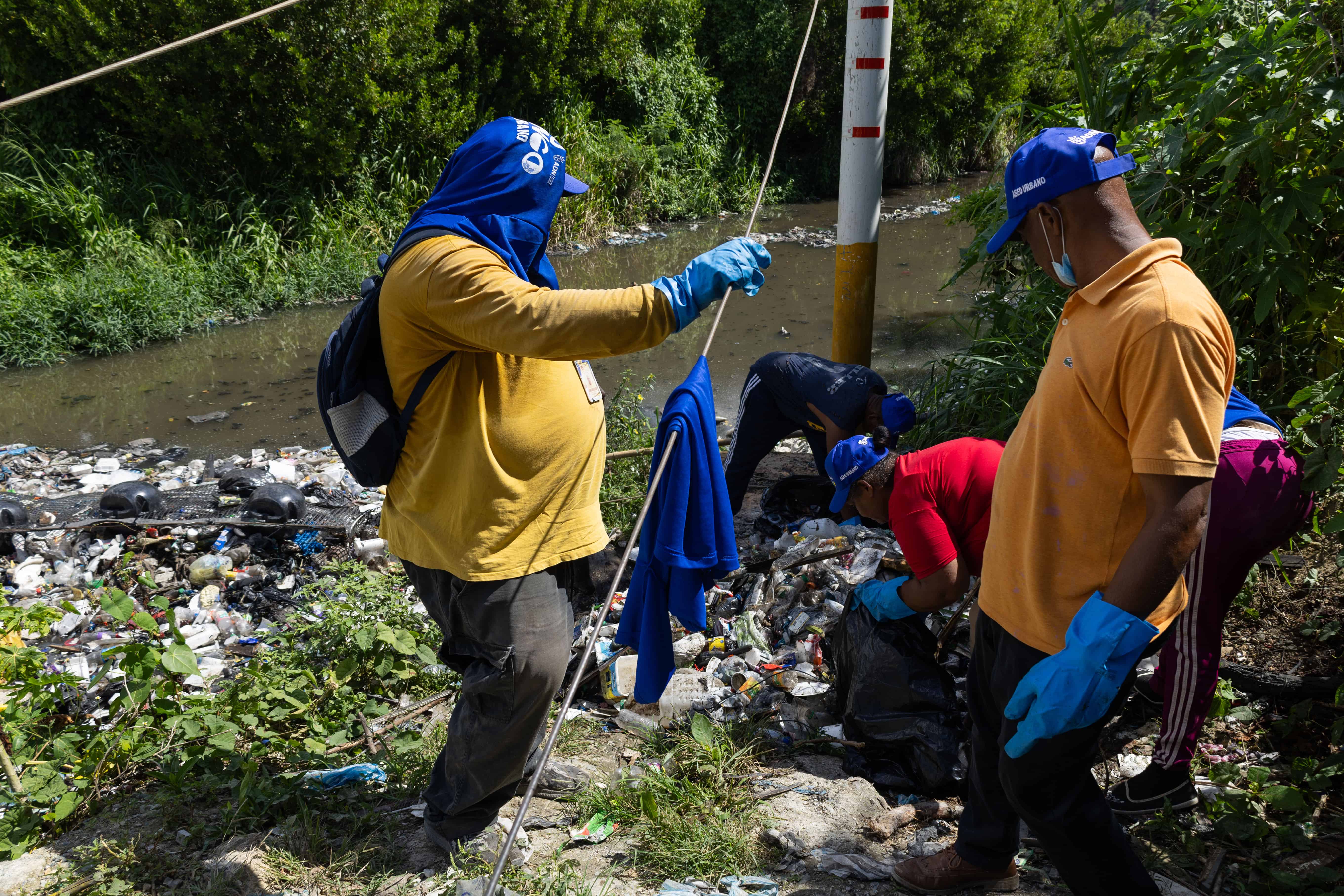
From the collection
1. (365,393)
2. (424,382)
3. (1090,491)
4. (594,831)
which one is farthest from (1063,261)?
(594,831)

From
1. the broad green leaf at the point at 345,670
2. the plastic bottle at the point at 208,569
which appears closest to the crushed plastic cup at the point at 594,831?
the broad green leaf at the point at 345,670

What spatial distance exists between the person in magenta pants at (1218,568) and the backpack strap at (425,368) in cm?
→ 196

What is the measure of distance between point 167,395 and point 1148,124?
23.0 ft

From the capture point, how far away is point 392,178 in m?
10.8

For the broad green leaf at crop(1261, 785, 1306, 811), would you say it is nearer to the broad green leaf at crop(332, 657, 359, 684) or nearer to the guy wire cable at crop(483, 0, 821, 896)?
the guy wire cable at crop(483, 0, 821, 896)

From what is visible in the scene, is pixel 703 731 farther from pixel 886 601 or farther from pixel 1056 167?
pixel 1056 167

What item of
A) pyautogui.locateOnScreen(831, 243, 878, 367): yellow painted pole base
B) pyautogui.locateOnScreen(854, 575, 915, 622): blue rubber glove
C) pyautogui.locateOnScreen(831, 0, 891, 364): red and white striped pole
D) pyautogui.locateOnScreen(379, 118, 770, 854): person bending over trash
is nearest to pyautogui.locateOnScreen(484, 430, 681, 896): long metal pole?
pyautogui.locateOnScreen(379, 118, 770, 854): person bending over trash


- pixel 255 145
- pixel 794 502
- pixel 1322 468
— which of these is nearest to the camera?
pixel 1322 468

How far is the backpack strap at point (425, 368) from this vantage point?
2.06 m

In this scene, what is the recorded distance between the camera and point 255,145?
9.43 meters

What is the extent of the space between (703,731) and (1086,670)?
4.74 feet

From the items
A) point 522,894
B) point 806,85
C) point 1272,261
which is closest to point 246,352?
point 522,894

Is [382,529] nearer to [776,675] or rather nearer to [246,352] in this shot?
[776,675]

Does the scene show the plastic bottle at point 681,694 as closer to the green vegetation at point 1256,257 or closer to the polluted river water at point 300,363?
the green vegetation at point 1256,257
